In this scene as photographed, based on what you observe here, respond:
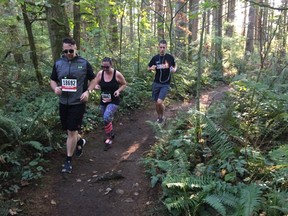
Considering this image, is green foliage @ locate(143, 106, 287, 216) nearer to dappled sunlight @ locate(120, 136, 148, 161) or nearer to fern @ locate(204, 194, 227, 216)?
fern @ locate(204, 194, 227, 216)

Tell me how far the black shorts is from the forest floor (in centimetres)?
98

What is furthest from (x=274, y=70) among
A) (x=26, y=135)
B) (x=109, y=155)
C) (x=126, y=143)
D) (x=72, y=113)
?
(x=26, y=135)

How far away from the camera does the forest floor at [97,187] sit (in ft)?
16.7

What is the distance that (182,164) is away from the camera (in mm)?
5273

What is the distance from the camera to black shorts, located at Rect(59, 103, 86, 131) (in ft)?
20.6

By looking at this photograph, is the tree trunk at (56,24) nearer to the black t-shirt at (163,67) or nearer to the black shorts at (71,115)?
the black t-shirt at (163,67)

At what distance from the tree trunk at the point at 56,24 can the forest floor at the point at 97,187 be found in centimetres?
344

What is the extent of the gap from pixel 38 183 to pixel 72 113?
155cm

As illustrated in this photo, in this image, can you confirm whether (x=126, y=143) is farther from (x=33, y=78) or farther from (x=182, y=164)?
(x=33, y=78)

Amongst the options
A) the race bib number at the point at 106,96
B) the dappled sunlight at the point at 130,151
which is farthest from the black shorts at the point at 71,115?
the dappled sunlight at the point at 130,151

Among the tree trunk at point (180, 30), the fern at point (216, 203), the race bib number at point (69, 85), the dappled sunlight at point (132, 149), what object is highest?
the tree trunk at point (180, 30)

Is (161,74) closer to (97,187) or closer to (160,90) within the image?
(160,90)

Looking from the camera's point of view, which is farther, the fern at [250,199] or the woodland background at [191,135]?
the woodland background at [191,135]

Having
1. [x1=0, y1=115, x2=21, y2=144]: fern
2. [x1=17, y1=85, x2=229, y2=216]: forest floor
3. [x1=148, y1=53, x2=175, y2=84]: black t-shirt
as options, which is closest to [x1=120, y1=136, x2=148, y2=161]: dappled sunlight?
[x1=17, y1=85, x2=229, y2=216]: forest floor
